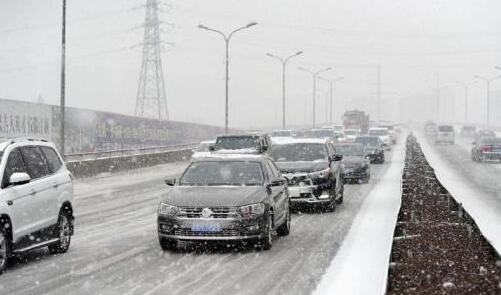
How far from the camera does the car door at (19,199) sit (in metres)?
10.2

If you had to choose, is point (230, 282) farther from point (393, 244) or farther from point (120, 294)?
point (393, 244)

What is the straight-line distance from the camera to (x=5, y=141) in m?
10.9

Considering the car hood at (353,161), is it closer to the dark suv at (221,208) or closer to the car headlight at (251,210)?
the dark suv at (221,208)

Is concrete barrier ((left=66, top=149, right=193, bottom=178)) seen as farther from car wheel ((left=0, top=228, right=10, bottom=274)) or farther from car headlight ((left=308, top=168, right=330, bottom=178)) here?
car wheel ((left=0, top=228, right=10, bottom=274))

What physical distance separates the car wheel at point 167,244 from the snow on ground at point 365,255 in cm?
237

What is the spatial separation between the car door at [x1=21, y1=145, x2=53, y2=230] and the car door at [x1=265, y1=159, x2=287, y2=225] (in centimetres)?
348

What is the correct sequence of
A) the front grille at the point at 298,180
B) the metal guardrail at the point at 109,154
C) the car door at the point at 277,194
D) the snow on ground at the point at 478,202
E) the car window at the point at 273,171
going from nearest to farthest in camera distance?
the car door at the point at 277,194
the car window at the point at 273,171
the snow on ground at the point at 478,202
the front grille at the point at 298,180
the metal guardrail at the point at 109,154

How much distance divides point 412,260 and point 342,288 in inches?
50.4

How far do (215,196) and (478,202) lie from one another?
1222 centimetres

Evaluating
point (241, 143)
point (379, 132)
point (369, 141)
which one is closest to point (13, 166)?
point (241, 143)

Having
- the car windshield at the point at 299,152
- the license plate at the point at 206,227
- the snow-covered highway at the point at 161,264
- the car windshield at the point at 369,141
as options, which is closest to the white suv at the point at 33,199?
the snow-covered highway at the point at 161,264

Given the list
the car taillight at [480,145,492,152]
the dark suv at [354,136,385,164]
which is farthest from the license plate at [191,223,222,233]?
the car taillight at [480,145,492,152]

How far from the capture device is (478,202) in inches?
885

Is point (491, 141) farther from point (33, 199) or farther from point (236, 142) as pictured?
point (33, 199)
